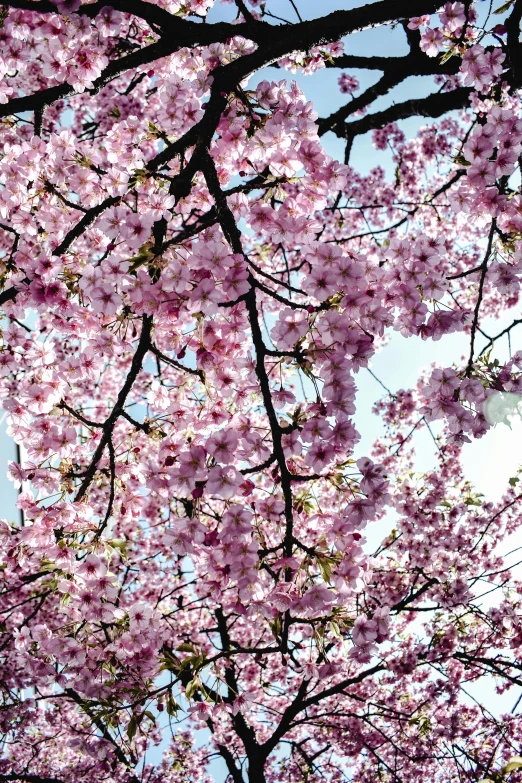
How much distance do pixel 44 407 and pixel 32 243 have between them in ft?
3.51

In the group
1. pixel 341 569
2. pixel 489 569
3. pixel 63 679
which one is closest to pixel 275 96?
pixel 341 569

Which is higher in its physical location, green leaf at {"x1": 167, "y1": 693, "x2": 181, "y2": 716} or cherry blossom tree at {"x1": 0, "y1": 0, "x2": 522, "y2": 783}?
cherry blossom tree at {"x1": 0, "y1": 0, "x2": 522, "y2": 783}

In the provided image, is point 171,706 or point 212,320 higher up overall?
point 212,320

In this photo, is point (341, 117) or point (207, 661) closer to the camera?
point (207, 661)

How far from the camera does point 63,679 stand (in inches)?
141

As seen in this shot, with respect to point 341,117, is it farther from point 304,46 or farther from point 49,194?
point 49,194

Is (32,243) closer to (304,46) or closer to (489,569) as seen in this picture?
(304,46)

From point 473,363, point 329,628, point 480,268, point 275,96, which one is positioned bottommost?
point 329,628

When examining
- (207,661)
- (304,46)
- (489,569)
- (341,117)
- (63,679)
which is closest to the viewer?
(207,661)

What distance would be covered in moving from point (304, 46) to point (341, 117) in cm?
278

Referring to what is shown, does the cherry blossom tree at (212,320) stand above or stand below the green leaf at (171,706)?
above

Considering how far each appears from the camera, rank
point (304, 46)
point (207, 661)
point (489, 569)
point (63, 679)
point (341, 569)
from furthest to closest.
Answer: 1. point (489, 569)
2. point (63, 679)
3. point (304, 46)
4. point (207, 661)
5. point (341, 569)

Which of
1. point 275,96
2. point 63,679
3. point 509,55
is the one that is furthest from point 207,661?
point 509,55

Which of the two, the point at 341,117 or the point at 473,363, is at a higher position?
the point at 341,117
